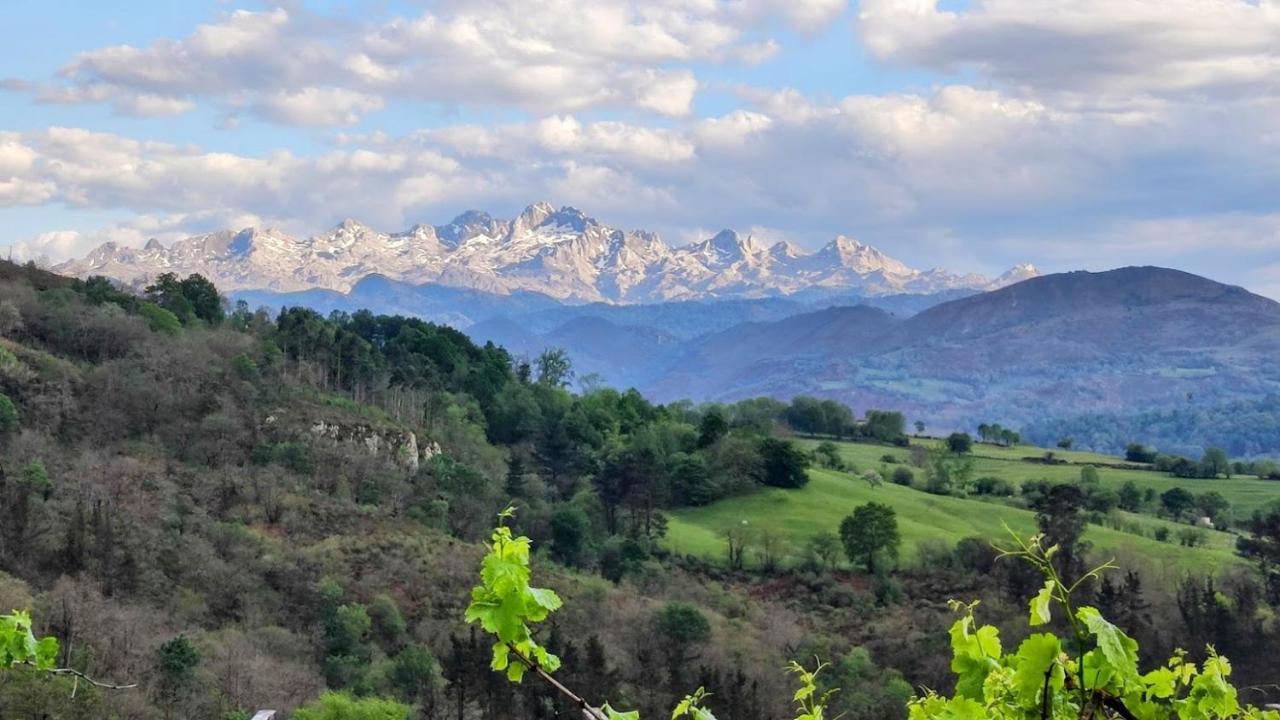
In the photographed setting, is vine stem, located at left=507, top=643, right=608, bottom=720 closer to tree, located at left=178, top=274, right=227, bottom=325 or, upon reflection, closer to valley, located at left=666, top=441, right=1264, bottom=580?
valley, located at left=666, top=441, right=1264, bottom=580

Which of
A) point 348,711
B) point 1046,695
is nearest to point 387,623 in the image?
point 348,711

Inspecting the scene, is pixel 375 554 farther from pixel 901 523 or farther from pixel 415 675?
pixel 901 523

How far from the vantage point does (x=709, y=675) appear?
4506cm

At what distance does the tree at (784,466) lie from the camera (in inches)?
3561

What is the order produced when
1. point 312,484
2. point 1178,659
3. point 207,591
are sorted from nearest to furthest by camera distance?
point 1178,659 → point 207,591 → point 312,484

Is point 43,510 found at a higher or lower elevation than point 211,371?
lower

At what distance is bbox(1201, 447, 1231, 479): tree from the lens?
112 metres

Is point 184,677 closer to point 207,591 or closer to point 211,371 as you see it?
point 207,591

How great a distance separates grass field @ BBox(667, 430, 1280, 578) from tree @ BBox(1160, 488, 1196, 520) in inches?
204

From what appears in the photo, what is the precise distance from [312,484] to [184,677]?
31.2 metres

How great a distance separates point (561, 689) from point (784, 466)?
286 feet

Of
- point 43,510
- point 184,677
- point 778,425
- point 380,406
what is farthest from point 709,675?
point 778,425

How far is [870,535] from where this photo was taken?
71.9m

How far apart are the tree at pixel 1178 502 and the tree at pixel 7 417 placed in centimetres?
8222
